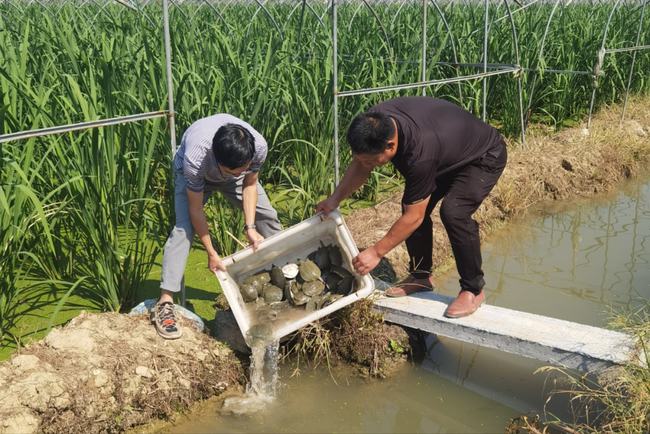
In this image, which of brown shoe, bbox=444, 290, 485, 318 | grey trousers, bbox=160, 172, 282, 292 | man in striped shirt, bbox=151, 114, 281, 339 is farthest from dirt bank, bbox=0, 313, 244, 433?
brown shoe, bbox=444, 290, 485, 318

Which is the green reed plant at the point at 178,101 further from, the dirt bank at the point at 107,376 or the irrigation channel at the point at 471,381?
the irrigation channel at the point at 471,381

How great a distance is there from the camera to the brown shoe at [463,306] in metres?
2.88

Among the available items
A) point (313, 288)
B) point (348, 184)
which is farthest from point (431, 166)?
point (313, 288)

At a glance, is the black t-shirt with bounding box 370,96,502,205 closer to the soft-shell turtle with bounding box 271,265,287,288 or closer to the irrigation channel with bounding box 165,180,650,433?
the soft-shell turtle with bounding box 271,265,287,288

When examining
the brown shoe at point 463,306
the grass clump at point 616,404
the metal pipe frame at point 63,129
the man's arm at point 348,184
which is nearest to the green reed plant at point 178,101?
the metal pipe frame at point 63,129

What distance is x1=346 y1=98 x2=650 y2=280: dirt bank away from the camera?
4.10 metres

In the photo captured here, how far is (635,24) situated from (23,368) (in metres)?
8.31

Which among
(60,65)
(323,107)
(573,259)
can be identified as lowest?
(573,259)

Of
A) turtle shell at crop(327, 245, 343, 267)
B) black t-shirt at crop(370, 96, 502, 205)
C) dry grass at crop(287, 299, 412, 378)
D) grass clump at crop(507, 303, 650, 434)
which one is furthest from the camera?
turtle shell at crop(327, 245, 343, 267)

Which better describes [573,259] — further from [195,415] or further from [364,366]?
[195,415]

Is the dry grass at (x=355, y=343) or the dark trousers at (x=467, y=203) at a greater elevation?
the dark trousers at (x=467, y=203)

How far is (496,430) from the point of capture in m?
2.58

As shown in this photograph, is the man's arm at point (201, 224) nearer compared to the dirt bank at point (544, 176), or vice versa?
the man's arm at point (201, 224)

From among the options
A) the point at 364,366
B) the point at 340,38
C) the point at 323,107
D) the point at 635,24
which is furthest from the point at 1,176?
the point at 635,24
